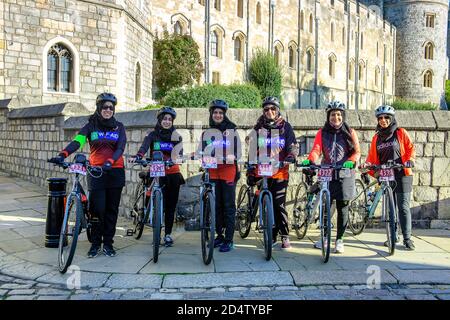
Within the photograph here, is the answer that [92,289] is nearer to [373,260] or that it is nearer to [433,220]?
[373,260]

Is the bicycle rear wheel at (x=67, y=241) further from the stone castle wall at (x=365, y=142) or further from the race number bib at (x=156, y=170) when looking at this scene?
the stone castle wall at (x=365, y=142)

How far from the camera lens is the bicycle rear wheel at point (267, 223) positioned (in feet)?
17.2

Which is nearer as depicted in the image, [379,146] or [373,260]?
[373,260]

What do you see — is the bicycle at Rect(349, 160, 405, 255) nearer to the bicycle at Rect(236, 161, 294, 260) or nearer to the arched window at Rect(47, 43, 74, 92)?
the bicycle at Rect(236, 161, 294, 260)

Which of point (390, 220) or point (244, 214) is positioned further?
point (244, 214)

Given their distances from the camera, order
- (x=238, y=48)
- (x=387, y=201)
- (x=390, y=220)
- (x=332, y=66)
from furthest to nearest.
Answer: (x=332, y=66) < (x=238, y=48) < (x=387, y=201) < (x=390, y=220)

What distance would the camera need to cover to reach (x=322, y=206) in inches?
214

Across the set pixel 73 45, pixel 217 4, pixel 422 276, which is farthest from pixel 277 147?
pixel 217 4

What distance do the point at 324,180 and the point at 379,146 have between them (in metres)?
1.19

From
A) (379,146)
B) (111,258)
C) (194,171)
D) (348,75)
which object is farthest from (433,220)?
(348,75)

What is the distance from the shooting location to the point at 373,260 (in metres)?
5.45

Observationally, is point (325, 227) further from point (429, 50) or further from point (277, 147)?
point (429, 50)

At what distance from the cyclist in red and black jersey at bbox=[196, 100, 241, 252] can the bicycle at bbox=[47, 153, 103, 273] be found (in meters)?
1.41

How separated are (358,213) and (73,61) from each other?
567 inches
